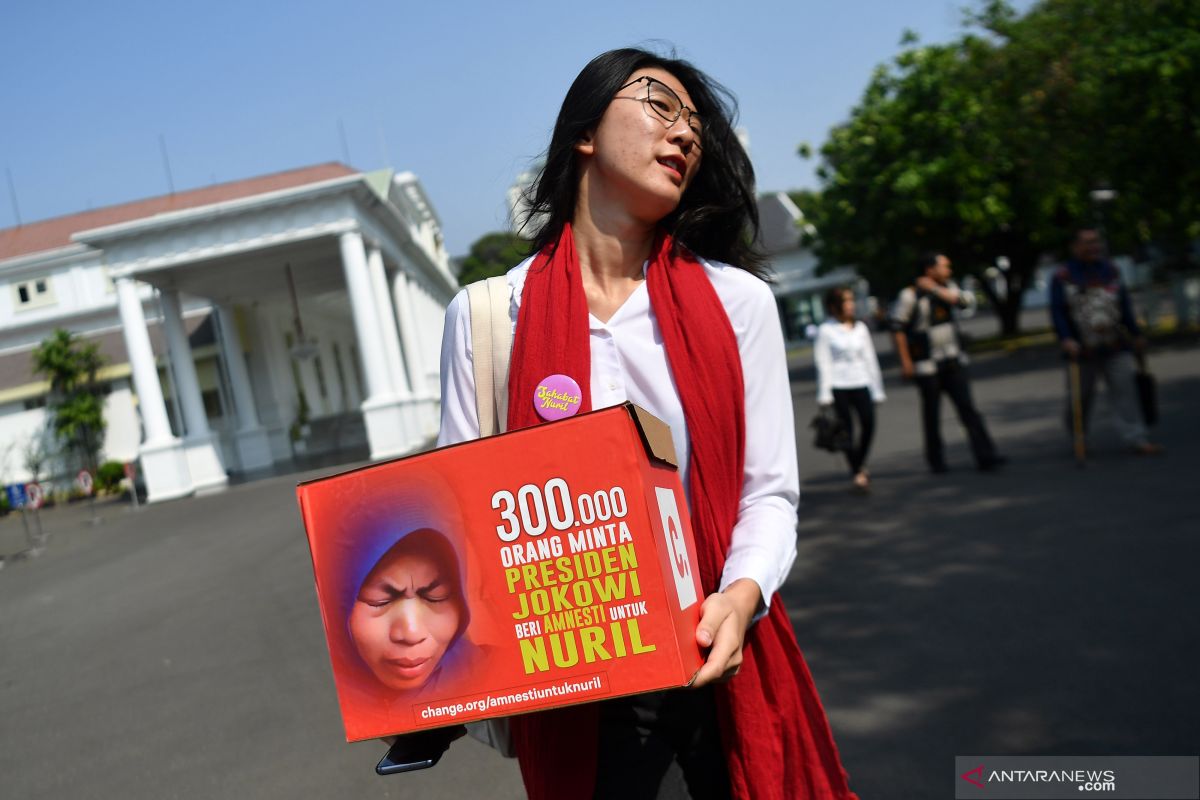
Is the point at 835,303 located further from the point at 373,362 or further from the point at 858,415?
the point at 373,362

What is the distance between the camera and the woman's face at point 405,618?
1635 millimetres

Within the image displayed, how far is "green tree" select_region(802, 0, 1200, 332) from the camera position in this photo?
61.0ft

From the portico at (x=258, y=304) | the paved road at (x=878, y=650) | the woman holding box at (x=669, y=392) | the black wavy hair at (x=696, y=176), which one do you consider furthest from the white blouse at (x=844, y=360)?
the portico at (x=258, y=304)

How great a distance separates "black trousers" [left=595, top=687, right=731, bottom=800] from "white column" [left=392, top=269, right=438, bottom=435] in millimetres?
28845

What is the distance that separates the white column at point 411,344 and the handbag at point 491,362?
94.1 ft

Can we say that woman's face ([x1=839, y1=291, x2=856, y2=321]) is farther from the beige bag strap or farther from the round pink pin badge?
the round pink pin badge

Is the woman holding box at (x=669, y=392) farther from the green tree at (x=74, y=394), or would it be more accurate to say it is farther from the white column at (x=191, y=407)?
the green tree at (x=74, y=394)

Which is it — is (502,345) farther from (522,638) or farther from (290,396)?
(290,396)

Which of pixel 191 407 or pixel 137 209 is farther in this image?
pixel 137 209

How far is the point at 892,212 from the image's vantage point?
105ft

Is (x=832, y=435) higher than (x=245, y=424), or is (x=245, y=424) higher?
(x=245, y=424)

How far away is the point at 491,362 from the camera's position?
2.14 metres

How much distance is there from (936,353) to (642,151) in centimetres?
903

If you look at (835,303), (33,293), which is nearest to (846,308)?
(835,303)
